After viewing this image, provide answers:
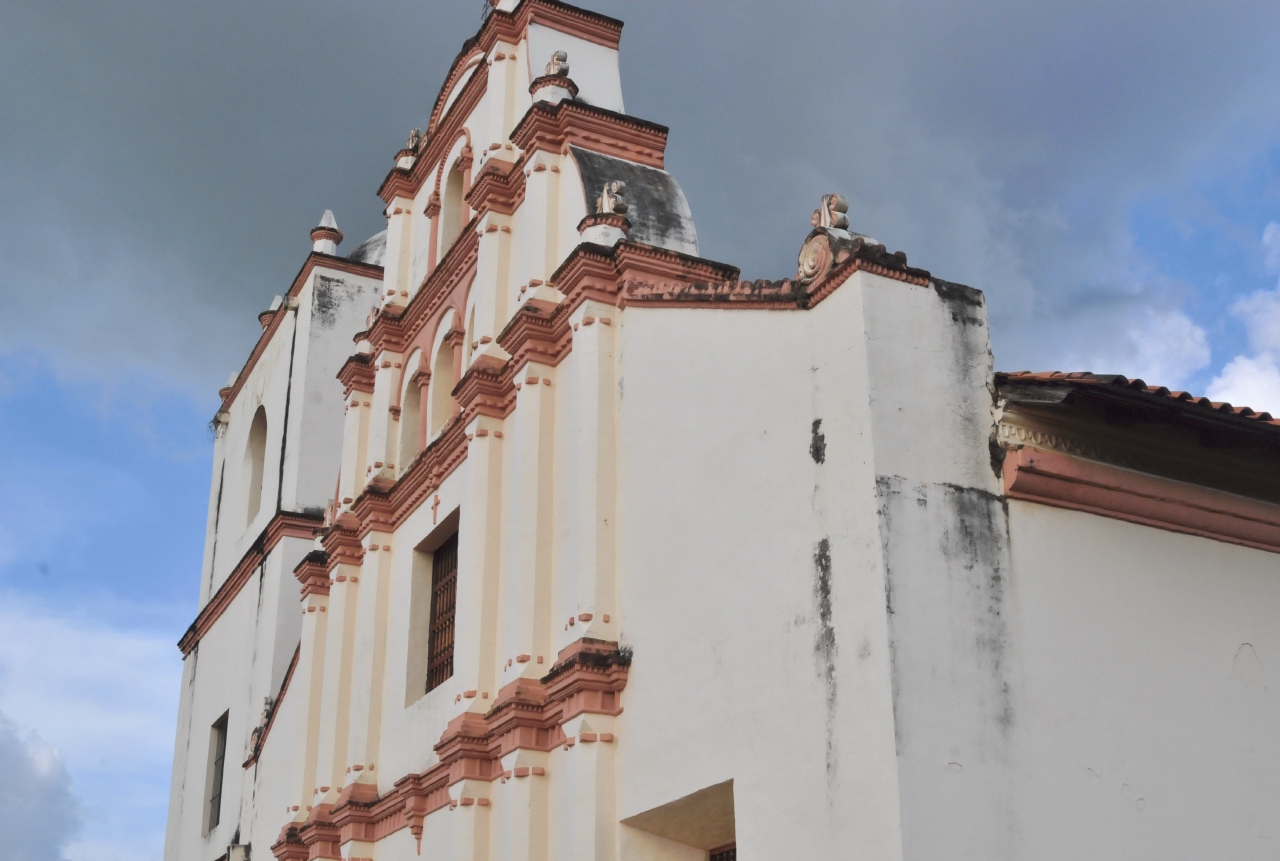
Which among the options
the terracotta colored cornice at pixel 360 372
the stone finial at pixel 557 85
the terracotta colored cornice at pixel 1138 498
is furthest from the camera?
the terracotta colored cornice at pixel 360 372

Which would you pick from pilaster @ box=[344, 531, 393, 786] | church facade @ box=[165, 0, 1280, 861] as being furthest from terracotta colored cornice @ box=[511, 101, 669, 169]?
pilaster @ box=[344, 531, 393, 786]

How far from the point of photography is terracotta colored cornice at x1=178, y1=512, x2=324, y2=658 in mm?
18250

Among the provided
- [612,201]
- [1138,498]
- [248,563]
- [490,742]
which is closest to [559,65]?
[612,201]

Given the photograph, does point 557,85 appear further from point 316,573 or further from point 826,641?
point 826,641

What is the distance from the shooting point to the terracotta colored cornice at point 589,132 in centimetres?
1290

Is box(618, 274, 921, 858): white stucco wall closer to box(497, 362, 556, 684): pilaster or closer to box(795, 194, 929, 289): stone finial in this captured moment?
box(795, 194, 929, 289): stone finial

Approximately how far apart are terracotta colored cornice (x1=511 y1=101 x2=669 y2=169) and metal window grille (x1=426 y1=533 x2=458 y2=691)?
12.4 ft

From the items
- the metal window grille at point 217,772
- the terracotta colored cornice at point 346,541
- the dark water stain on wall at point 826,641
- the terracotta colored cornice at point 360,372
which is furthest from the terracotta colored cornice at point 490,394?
the metal window grille at point 217,772

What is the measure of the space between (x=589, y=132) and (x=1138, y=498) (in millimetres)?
6382

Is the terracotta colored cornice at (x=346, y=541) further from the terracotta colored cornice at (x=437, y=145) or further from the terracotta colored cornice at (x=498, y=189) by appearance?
the terracotta colored cornice at (x=437, y=145)

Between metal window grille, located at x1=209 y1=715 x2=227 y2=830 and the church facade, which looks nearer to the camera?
the church facade

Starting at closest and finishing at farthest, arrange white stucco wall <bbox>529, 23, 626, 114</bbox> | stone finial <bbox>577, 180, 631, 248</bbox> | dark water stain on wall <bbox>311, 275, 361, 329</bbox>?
stone finial <bbox>577, 180, 631, 248</bbox> → white stucco wall <bbox>529, 23, 626, 114</bbox> → dark water stain on wall <bbox>311, 275, 361, 329</bbox>

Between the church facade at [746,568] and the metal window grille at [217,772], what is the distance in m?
4.37

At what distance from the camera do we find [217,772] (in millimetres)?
19344
